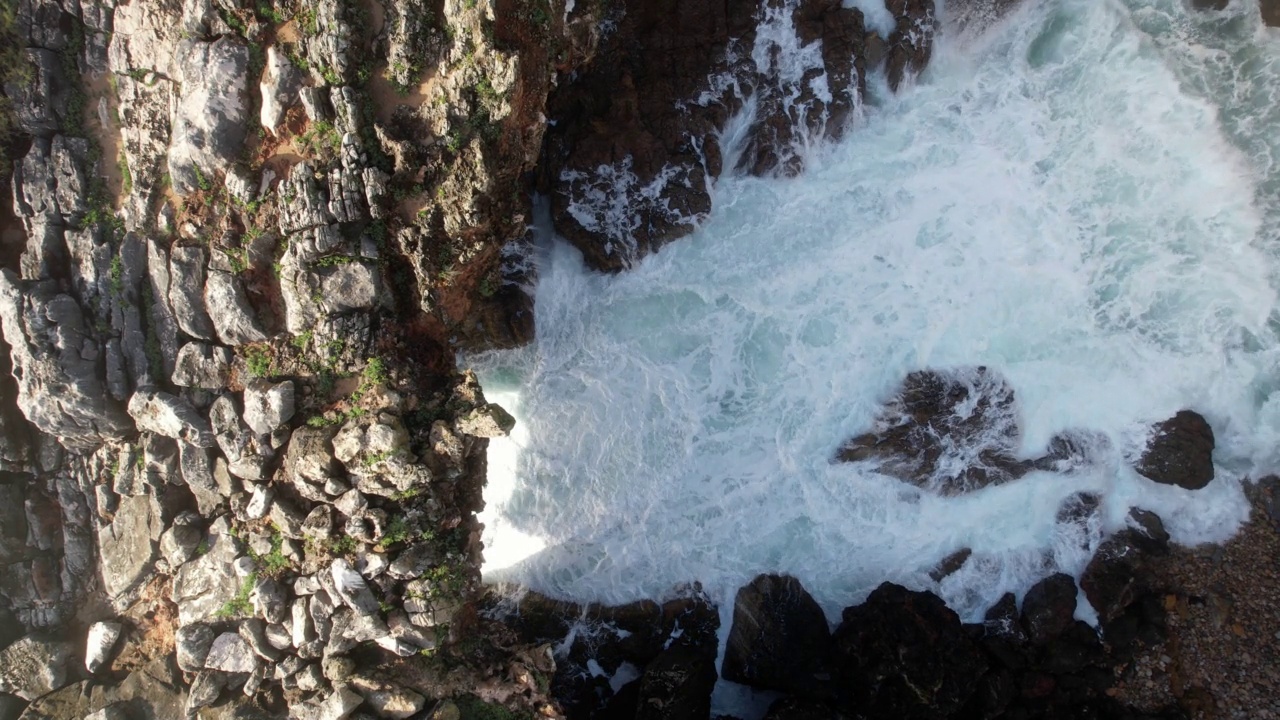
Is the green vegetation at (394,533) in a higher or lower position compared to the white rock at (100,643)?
higher

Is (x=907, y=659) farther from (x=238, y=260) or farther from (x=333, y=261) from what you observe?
(x=238, y=260)

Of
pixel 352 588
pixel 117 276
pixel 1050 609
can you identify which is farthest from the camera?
pixel 1050 609

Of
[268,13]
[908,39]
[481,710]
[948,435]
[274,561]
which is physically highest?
[268,13]

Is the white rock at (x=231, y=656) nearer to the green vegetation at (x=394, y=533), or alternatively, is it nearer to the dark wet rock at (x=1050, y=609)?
the green vegetation at (x=394, y=533)

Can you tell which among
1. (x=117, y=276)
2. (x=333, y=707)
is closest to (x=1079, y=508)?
(x=333, y=707)

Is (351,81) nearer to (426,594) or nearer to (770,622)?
(426,594)

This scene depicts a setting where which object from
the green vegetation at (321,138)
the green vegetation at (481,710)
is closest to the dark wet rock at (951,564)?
the green vegetation at (481,710)

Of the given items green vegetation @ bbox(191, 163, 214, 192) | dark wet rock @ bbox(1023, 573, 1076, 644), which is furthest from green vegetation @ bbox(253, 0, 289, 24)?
dark wet rock @ bbox(1023, 573, 1076, 644)

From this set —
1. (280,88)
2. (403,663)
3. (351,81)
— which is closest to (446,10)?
(351,81)

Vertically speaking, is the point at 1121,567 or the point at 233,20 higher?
the point at 233,20
